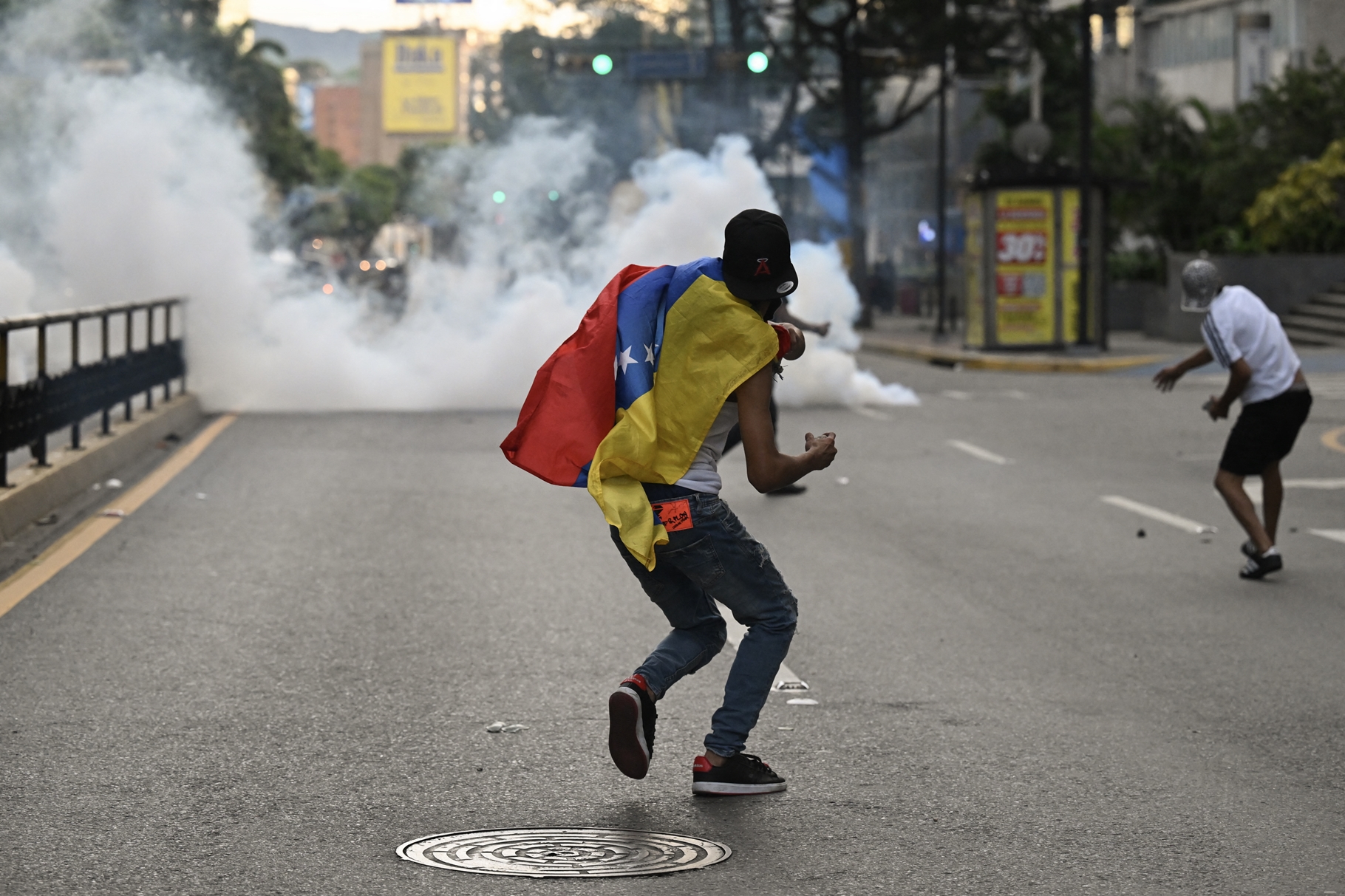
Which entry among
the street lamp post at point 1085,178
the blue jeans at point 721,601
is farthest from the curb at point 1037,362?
the blue jeans at point 721,601

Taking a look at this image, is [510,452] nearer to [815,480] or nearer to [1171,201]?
[815,480]

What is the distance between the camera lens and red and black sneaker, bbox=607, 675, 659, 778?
525 centimetres

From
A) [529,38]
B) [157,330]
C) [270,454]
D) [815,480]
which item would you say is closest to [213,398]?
[157,330]

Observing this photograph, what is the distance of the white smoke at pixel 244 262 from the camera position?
20469mm

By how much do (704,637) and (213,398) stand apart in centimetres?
1526

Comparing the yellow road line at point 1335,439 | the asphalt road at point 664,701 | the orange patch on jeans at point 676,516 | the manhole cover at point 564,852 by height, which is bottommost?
the manhole cover at point 564,852

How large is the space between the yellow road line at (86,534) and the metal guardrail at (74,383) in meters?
0.57

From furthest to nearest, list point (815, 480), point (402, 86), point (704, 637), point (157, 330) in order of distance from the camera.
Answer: point (402, 86), point (157, 330), point (815, 480), point (704, 637)

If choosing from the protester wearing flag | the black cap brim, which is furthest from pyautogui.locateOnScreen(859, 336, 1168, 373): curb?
the black cap brim

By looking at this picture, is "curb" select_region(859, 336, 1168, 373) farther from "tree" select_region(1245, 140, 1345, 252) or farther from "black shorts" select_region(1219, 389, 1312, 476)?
"black shorts" select_region(1219, 389, 1312, 476)

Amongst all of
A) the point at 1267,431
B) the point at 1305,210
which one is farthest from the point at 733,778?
the point at 1305,210

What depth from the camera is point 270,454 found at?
15312 millimetres

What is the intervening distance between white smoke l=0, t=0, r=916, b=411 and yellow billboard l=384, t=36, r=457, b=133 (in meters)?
71.4

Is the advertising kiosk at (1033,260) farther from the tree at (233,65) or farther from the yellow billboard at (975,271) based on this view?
the tree at (233,65)
